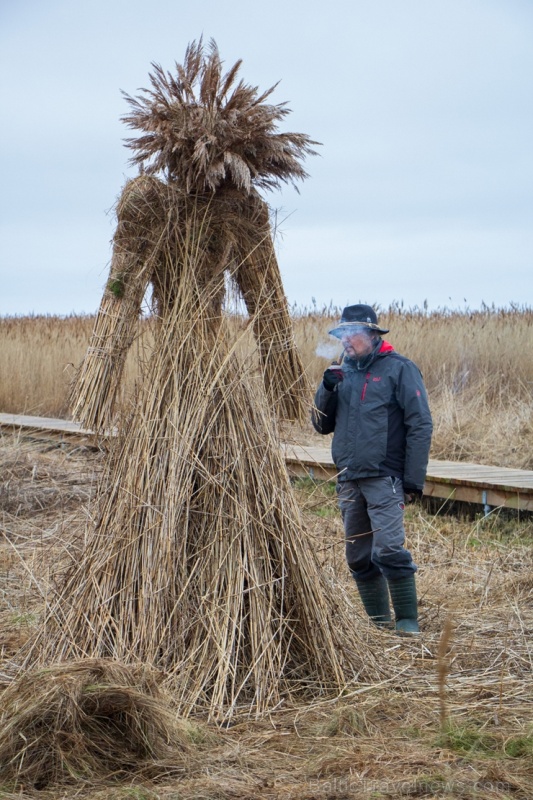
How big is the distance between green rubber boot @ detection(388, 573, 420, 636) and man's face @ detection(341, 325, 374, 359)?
108cm

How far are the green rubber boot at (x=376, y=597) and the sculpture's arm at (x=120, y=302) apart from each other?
5.47 feet

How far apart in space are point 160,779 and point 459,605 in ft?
8.63

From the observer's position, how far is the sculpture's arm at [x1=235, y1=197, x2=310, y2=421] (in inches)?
148

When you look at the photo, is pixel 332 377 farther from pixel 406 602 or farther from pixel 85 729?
pixel 85 729

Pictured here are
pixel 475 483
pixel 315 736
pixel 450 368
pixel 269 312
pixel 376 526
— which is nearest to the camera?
pixel 315 736

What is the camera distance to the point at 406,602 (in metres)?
4.32

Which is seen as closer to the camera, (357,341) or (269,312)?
(269,312)

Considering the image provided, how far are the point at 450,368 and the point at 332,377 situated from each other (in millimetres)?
7519

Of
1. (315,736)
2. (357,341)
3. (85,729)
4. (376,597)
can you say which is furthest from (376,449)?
(85,729)

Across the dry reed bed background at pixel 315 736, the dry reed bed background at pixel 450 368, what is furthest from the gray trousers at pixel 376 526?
the dry reed bed background at pixel 450 368

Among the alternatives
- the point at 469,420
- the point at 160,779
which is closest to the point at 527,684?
the point at 160,779

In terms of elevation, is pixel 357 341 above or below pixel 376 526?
above

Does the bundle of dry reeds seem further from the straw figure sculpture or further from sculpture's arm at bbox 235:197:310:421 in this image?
sculpture's arm at bbox 235:197:310:421

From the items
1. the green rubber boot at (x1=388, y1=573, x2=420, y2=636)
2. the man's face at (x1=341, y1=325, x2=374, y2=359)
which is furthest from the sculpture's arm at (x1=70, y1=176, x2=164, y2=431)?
the green rubber boot at (x1=388, y1=573, x2=420, y2=636)
